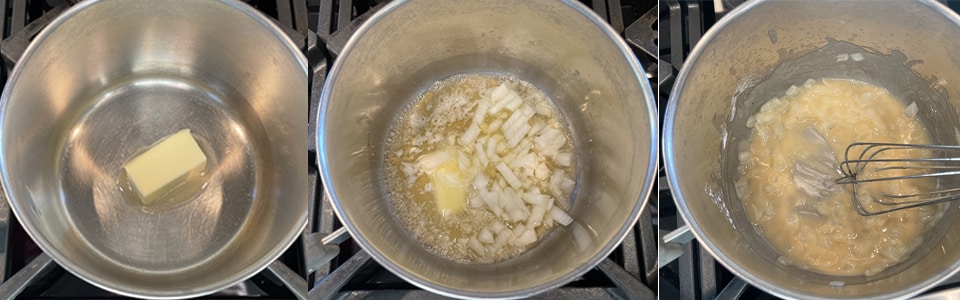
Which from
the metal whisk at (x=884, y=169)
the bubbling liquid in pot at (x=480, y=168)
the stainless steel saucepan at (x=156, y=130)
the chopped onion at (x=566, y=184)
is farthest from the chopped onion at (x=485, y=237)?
the metal whisk at (x=884, y=169)

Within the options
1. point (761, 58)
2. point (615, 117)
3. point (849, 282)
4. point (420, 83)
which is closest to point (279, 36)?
point (420, 83)

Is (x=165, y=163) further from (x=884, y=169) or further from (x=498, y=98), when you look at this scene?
(x=884, y=169)

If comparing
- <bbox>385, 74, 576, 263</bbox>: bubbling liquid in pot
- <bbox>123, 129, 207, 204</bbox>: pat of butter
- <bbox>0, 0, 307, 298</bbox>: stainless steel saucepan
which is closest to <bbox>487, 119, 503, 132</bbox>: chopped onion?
<bbox>385, 74, 576, 263</bbox>: bubbling liquid in pot

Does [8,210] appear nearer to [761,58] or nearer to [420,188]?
[420,188]

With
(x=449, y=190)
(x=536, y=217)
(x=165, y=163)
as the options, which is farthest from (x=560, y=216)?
(x=165, y=163)

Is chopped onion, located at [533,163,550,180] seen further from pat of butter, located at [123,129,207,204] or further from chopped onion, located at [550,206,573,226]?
pat of butter, located at [123,129,207,204]
